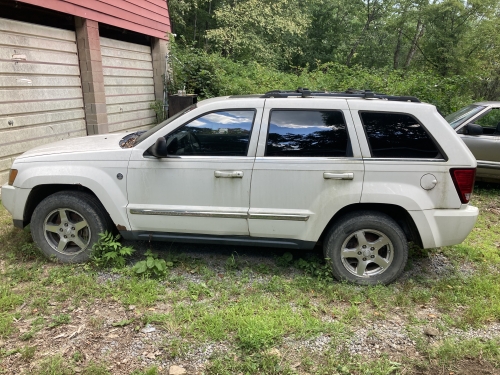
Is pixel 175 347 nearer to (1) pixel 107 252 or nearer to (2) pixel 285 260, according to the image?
(1) pixel 107 252

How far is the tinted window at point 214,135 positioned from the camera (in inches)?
141

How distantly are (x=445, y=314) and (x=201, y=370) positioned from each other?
2183 mm

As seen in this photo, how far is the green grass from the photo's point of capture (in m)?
2.63

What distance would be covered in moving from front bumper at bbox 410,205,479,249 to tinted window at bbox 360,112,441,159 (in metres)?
0.54

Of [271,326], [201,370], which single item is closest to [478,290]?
[271,326]

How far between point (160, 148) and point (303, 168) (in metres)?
1.36

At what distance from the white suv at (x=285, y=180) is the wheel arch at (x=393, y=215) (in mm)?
11

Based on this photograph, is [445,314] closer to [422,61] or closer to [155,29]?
[155,29]

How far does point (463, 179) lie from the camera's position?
3.35 metres

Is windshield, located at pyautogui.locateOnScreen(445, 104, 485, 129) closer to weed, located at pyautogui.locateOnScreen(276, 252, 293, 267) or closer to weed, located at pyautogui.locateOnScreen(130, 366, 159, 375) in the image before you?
weed, located at pyautogui.locateOnScreen(276, 252, 293, 267)

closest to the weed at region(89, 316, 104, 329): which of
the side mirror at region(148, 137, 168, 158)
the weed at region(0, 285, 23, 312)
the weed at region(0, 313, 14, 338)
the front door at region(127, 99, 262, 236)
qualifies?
the weed at region(0, 313, 14, 338)

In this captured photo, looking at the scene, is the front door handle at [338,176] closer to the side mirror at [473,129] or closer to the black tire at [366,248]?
the black tire at [366,248]

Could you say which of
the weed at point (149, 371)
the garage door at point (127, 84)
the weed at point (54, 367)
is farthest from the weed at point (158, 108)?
the weed at point (149, 371)

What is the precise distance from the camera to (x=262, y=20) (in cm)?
2017
